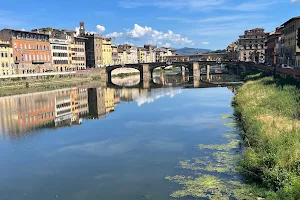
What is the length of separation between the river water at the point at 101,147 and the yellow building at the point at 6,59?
2581 cm

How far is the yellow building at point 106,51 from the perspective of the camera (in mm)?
113238

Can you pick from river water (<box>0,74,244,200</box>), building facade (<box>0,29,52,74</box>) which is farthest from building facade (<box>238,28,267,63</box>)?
river water (<box>0,74,244,200</box>)

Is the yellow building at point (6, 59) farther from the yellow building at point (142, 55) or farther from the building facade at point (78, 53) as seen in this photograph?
the yellow building at point (142, 55)

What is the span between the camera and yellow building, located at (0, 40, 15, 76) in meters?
63.3

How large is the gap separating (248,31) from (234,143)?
123 meters

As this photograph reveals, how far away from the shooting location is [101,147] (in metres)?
22.3

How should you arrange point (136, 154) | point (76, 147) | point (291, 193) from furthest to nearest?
point (76, 147)
point (136, 154)
point (291, 193)

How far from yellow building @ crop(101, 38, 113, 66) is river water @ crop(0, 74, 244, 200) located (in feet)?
241

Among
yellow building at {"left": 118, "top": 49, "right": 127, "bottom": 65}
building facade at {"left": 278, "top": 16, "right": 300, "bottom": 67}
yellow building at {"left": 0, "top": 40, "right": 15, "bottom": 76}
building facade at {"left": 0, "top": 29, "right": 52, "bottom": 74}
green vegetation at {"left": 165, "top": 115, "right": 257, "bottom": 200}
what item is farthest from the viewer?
yellow building at {"left": 118, "top": 49, "right": 127, "bottom": 65}

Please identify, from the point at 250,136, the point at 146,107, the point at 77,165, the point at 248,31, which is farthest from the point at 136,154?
the point at 248,31

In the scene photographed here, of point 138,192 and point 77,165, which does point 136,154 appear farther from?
point 138,192

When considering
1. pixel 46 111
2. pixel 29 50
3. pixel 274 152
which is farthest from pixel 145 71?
pixel 274 152

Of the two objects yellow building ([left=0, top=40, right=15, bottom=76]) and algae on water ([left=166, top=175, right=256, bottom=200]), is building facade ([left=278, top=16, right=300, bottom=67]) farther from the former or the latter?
yellow building ([left=0, top=40, right=15, bottom=76])

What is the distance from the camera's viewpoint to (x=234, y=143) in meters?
21.1
